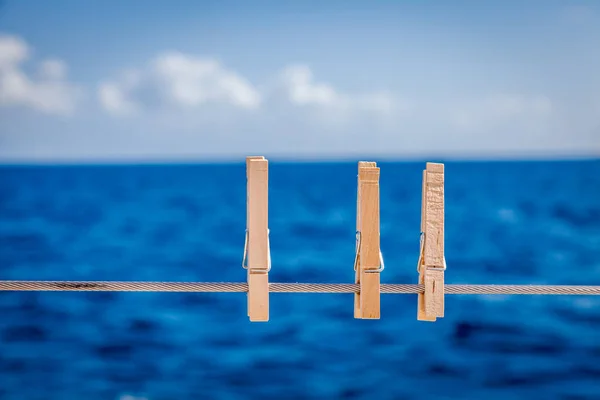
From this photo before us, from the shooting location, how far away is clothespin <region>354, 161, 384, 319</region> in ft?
17.2

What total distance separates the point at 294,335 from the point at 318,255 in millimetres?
16098

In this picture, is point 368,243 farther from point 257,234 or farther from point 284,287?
point 257,234

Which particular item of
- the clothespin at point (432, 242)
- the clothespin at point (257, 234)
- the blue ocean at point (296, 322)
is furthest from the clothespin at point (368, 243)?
the blue ocean at point (296, 322)

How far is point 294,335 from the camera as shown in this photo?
21688 mm

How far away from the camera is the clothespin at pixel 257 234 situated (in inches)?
202

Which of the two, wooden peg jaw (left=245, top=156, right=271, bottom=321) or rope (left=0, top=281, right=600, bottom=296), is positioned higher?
wooden peg jaw (left=245, top=156, right=271, bottom=321)

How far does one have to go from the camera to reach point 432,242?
5301 mm

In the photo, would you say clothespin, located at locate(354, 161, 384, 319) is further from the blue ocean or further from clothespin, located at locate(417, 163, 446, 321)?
the blue ocean

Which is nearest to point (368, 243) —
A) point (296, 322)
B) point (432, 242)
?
point (432, 242)

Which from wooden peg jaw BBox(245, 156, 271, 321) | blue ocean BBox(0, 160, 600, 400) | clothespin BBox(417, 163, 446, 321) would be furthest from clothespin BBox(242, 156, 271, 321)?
blue ocean BBox(0, 160, 600, 400)

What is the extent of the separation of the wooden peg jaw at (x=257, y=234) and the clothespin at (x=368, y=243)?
2.00 feet

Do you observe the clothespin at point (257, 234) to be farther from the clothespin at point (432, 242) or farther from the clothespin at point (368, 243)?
the clothespin at point (432, 242)

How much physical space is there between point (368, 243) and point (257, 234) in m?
0.73

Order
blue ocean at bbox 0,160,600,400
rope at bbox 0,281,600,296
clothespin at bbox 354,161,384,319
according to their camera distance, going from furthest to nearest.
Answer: blue ocean at bbox 0,160,600,400, clothespin at bbox 354,161,384,319, rope at bbox 0,281,600,296
